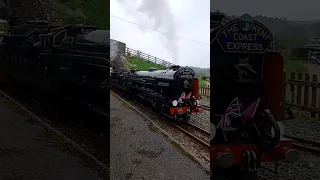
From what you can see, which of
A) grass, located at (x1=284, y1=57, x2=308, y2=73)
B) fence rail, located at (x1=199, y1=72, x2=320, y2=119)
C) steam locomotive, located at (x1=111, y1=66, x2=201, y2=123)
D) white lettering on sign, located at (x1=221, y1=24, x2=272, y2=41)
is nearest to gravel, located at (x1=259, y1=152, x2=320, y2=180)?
fence rail, located at (x1=199, y1=72, x2=320, y2=119)

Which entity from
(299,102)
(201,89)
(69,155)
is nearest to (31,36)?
(69,155)

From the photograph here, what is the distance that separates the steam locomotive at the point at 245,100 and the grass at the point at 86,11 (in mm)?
829

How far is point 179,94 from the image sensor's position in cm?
372

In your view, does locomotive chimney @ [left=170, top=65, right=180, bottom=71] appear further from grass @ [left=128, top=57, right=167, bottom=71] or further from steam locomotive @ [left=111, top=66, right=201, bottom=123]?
grass @ [left=128, top=57, right=167, bottom=71]

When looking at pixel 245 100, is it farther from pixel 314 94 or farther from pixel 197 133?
pixel 197 133

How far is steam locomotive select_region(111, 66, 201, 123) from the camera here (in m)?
3.23

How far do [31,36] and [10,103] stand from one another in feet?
1.78

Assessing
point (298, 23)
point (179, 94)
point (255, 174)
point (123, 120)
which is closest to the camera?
point (298, 23)

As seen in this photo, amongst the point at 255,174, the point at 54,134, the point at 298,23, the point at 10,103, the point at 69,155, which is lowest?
the point at 255,174

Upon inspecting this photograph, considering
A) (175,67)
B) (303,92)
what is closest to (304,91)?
(303,92)

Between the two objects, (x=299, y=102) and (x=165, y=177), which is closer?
(x=299, y=102)

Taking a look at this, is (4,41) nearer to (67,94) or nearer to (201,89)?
(67,94)

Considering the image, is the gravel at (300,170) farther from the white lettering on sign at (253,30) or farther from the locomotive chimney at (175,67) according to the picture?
the locomotive chimney at (175,67)

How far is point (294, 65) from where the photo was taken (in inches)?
76.8
